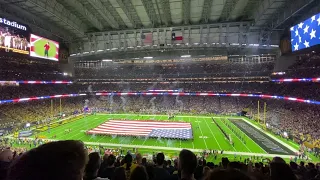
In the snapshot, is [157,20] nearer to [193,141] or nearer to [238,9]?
[238,9]

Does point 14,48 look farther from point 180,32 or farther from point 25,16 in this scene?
point 180,32

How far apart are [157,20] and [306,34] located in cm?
2158

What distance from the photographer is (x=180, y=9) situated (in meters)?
31.1

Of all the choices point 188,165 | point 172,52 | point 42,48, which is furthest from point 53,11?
point 188,165

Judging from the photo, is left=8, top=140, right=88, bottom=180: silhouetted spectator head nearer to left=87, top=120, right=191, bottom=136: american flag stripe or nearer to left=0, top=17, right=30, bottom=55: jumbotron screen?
left=87, top=120, right=191, bottom=136: american flag stripe

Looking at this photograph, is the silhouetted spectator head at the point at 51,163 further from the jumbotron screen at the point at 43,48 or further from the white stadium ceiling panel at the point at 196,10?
the jumbotron screen at the point at 43,48

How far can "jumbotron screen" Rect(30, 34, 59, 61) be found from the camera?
3475cm

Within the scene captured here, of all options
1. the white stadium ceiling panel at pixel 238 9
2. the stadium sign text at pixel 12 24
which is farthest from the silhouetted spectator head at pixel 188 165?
the stadium sign text at pixel 12 24

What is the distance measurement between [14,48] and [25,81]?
52.7 feet

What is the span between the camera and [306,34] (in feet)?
85.4

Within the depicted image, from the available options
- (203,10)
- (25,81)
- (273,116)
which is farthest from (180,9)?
(25,81)

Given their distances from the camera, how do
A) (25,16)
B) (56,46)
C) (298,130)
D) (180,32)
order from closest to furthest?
(298,130) → (25,16) → (180,32) → (56,46)

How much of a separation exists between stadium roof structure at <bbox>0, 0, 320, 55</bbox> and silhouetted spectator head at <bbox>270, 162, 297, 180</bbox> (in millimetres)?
27815

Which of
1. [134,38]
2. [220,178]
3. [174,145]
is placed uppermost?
[134,38]
